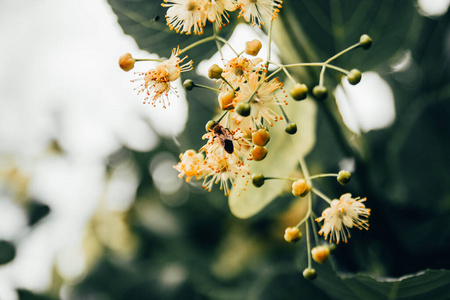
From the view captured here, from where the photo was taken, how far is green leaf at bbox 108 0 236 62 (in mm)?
593

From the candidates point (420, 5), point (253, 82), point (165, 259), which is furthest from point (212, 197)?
point (420, 5)

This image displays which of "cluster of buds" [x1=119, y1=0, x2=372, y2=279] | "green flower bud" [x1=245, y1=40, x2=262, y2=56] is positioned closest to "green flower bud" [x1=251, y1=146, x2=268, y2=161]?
"cluster of buds" [x1=119, y1=0, x2=372, y2=279]

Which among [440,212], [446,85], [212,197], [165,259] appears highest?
[446,85]

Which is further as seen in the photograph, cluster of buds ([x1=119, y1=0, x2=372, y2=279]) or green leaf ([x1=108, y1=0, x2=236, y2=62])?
green leaf ([x1=108, y1=0, x2=236, y2=62])

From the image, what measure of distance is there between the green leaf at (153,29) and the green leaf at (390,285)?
357mm

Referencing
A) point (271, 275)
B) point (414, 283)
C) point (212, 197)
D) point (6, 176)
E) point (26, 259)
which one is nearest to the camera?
point (414, 283)

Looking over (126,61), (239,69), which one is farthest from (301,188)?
(126,61)

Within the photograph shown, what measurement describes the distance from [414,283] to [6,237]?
81 cm

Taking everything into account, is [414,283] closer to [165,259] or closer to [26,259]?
[165,259]

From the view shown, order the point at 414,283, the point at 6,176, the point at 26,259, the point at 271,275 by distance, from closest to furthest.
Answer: the point at 414,283 → the point at 271,275 → the point at 26,259 → the point at 6,176

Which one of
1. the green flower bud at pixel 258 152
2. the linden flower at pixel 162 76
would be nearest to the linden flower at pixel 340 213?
the green flower bud at pixel 258 152

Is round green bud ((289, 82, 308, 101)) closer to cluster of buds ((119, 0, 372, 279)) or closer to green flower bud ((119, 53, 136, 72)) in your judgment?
cluster of buds ((119, 0, 372, 279))

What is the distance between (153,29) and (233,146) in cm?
24

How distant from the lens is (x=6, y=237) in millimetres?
896
